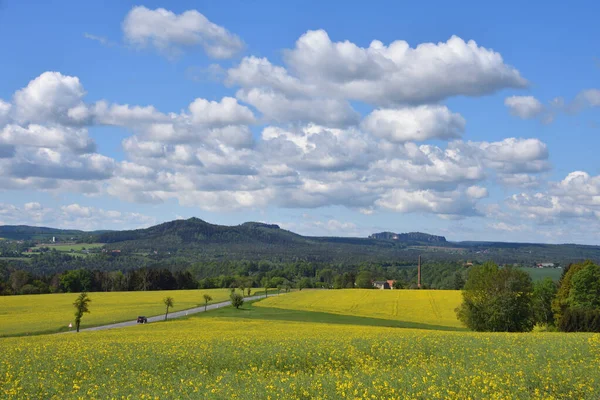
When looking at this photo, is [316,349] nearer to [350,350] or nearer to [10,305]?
[350,350]

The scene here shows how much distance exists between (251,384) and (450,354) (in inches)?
454

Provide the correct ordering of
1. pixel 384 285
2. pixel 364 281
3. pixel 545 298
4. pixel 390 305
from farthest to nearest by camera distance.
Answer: pixel 384 285
pixel 364 281
pixel 390 305
pixel 545 298

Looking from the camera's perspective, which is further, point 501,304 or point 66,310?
point 66,310

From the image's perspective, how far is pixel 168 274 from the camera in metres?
166

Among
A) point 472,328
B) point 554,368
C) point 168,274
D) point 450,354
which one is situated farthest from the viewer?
point 168,274

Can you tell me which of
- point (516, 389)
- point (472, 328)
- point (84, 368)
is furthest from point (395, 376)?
point (472, 328)

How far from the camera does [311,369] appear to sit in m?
24.0

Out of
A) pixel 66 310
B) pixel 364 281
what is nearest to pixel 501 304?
pixel 66 310

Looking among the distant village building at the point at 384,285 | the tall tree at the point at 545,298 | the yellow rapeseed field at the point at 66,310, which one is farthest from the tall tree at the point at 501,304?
the distant village building at the point at 384,285

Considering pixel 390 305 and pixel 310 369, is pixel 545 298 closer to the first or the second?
pixel 390 305

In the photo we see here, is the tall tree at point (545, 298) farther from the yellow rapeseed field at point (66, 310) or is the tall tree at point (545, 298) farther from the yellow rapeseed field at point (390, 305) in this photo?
the yellow rapeseed field at point (66, 310)

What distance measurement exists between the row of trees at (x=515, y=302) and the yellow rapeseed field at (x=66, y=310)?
161 ft

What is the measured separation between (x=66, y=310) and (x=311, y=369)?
7548cm

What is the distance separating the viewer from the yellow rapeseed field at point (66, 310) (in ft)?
223
